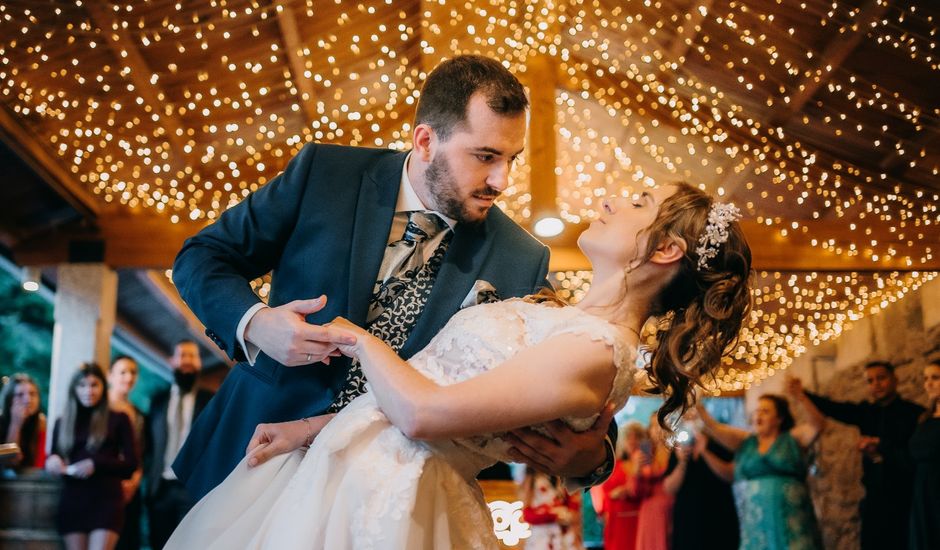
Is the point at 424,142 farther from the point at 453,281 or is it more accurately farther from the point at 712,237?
the point at 712,237

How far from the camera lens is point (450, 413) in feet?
5.57

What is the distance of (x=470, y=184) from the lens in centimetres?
217

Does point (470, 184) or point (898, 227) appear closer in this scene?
point (470, 184)

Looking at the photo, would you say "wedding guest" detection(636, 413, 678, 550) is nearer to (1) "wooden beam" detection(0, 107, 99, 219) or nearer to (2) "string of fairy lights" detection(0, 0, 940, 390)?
(2) "string of fairy lights" detection(0, 0, 940, 390)

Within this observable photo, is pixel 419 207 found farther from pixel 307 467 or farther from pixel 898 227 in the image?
pixel 898 227

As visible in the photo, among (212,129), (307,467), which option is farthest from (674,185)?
(212,129)

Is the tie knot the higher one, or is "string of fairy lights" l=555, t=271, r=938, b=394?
"string of fairy lights" l=555, t=271, r=938, b=394

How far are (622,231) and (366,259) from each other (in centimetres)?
55

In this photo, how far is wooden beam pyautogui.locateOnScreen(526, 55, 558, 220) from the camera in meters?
7.52

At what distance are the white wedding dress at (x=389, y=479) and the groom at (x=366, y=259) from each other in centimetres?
11

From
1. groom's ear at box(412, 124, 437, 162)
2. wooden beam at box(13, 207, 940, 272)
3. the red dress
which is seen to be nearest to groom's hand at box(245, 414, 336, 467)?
groom's ear at box(412, 124, 437, 162)

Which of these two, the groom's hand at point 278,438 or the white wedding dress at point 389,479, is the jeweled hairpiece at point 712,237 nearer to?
the white wedding dress at point 389,479

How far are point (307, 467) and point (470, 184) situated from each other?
0.72m

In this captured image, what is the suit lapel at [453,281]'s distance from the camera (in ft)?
6.70
